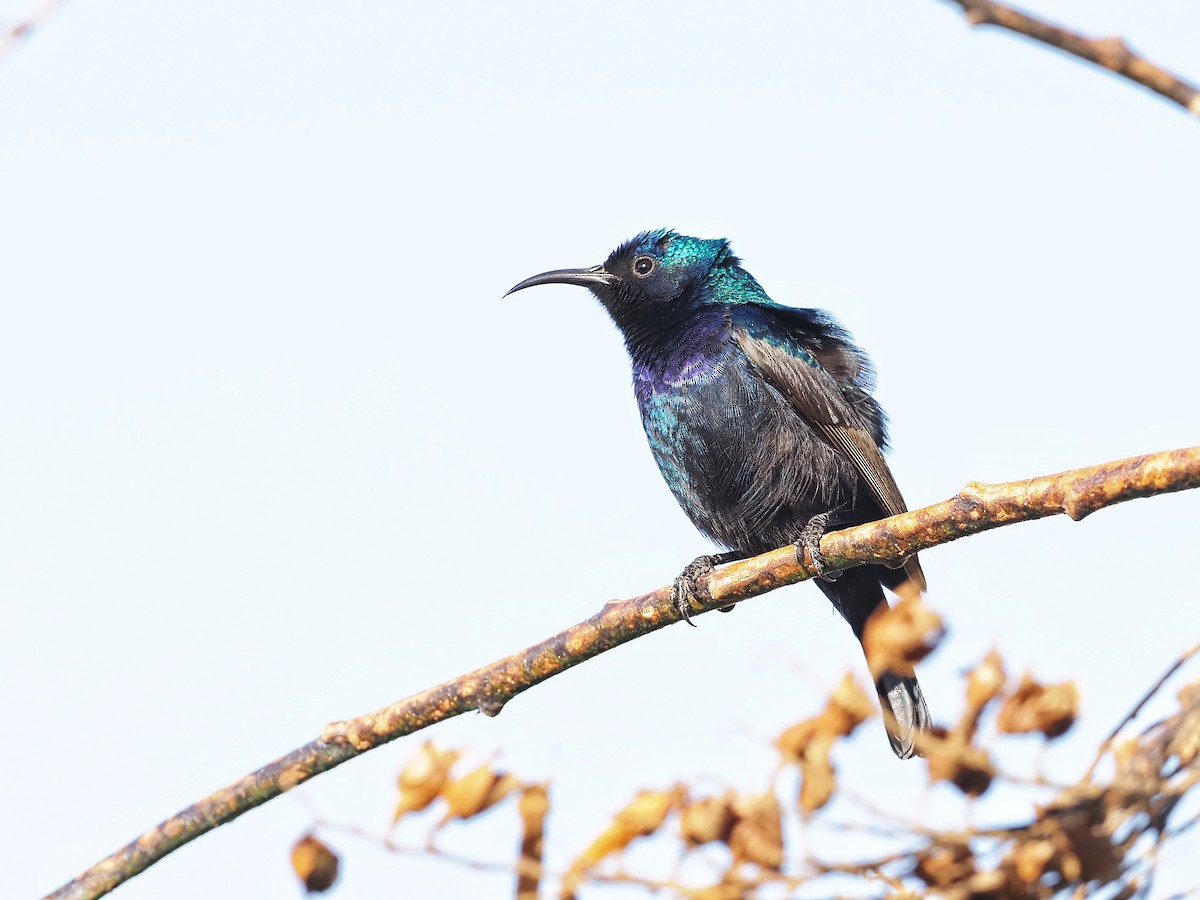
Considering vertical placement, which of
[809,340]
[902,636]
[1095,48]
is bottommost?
[902,636]

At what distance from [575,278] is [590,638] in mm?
3504

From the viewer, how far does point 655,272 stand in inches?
265

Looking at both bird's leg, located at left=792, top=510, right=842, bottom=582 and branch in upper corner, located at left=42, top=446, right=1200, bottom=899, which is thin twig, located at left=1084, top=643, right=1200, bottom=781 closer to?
branch in upper corner, located at left=42, top=446, right=1200, bottom=899

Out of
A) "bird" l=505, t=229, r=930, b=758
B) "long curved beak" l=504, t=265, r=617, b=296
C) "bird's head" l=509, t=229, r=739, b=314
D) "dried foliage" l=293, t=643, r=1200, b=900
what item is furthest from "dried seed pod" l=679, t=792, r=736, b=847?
"long curved beak" l=504, t=265, r=617, b=296

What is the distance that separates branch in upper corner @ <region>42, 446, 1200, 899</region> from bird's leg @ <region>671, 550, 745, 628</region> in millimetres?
127

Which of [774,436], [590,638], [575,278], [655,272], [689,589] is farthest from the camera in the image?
[575,278]

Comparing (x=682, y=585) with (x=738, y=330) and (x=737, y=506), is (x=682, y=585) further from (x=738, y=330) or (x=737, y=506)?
(x=738, y=330)

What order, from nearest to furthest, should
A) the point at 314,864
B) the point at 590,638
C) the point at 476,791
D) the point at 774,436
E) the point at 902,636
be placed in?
the point at 902,636 < the point at 476,791 < the point at 314,864 < the point at 590,638 < the point at 774,436

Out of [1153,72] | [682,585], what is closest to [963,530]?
[682,585]

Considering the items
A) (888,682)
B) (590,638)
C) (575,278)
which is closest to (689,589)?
(590,638)

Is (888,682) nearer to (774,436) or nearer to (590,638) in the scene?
(774,436)

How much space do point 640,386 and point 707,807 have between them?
4.33m

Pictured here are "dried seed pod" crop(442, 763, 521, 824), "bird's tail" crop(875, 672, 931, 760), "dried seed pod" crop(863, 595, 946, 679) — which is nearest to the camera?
"dried seed pod" crop(863, 595, 946, 679)

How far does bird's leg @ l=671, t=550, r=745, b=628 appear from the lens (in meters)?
4.05
